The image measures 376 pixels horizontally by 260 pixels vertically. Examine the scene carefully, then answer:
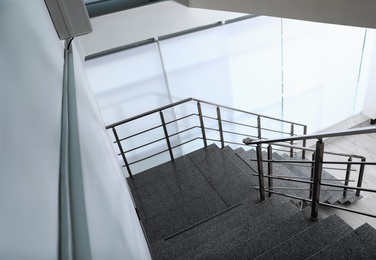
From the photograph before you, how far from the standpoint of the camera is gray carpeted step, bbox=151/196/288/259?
1.97 meters

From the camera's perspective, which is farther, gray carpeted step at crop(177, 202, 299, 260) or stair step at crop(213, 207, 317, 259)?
gray carpeted step at crop(177, 202, 299, 260)

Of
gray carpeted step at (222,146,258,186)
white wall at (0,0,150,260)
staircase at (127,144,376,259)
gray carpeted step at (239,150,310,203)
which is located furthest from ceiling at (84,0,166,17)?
white wall at (0,0,150,260)

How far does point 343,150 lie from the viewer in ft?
15.2

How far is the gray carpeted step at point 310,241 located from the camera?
155 centimetres

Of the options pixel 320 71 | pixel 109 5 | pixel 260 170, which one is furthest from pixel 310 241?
pixel 320 71

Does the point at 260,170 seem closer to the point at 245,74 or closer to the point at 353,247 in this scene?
the point at 353,247

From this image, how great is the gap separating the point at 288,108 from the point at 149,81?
7.83ft

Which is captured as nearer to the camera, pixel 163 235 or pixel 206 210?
pixel 163 235

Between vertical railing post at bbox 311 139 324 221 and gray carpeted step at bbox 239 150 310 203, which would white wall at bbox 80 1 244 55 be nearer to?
gray carpeted step at bbox 239 150 310 203

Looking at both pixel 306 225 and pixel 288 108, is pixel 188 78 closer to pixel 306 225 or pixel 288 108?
pixel 288 108

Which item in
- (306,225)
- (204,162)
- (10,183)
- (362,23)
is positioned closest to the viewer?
(10,183)

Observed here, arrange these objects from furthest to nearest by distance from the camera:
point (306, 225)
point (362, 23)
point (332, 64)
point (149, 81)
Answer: point (332, 64)
point (149, 81)
point (306, 225)
point (362, 23)

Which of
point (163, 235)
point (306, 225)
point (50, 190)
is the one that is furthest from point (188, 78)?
point (50, 190)

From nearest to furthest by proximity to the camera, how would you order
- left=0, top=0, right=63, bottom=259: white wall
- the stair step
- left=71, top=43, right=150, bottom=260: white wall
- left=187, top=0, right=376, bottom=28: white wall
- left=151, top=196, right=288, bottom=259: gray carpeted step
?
left=0, top=0, right=63, bottom=259: white wall
left=71, top=43, right=150, bottom=260: white wall
left=187, top=0, right=376, bottom=28: white wall
the stair step
left=151, top=196, right=288, bottom=259: gray carpeted step
